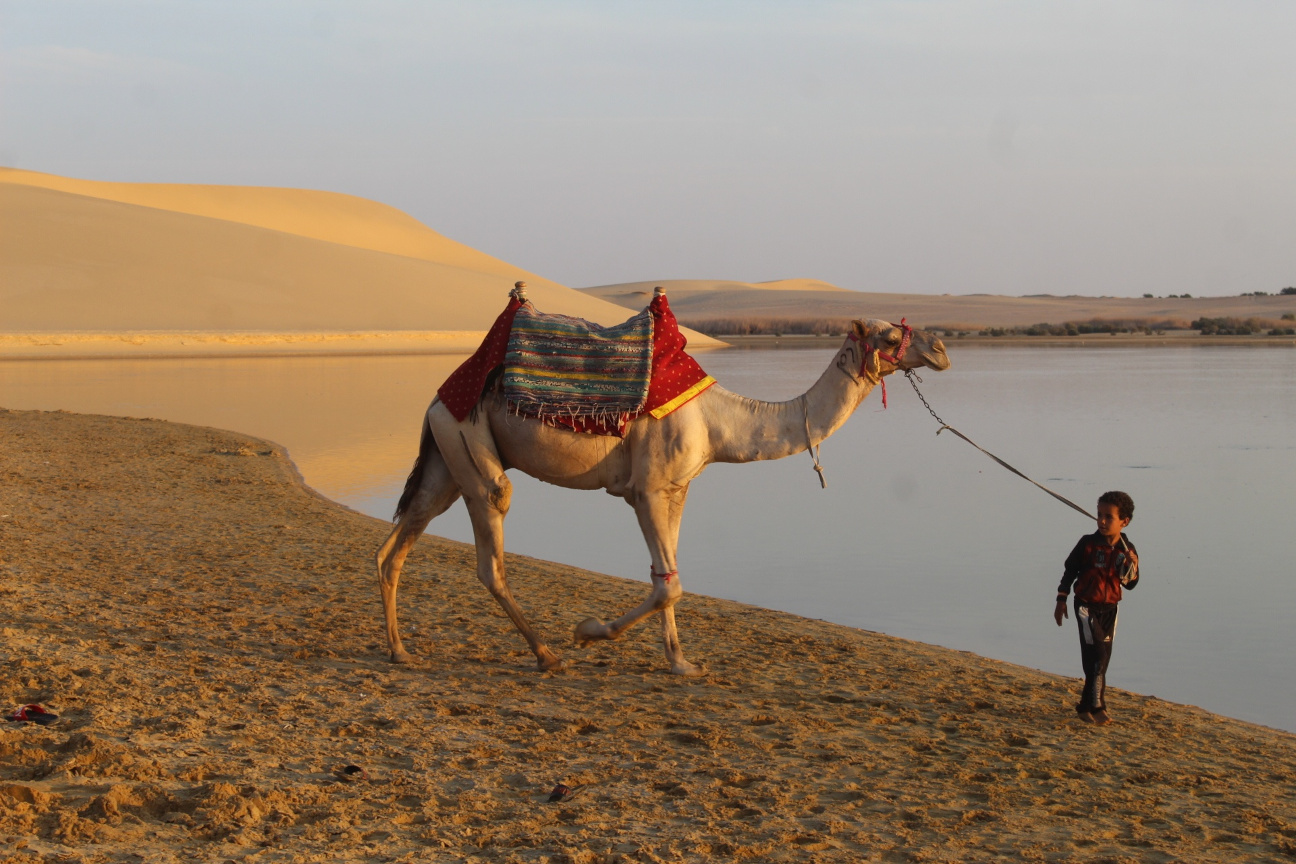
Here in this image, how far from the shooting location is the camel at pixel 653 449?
21.0 feet

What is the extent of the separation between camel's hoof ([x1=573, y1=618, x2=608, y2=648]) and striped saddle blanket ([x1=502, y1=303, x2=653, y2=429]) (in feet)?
3.23

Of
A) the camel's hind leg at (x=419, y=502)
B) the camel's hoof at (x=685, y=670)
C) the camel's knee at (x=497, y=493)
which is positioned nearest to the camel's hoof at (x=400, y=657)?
the camel's hind leg at (x=419, y=502)

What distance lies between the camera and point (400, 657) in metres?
6.54

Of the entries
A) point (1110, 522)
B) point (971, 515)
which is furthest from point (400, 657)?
point (971, 515)

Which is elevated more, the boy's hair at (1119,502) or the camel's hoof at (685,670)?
the boy's hair at (1119,502)

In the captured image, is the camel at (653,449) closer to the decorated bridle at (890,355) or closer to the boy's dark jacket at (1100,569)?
the decorated bridle at (890,355)

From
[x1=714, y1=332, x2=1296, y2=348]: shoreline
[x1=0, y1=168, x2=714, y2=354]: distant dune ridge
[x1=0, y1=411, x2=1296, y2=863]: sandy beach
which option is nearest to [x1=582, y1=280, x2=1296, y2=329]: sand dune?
[x1=714, y1=332, x2=1296, y2=348]: shoreline

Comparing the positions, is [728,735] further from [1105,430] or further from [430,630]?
[1105,430]

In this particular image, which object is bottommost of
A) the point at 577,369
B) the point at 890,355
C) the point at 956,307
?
the point at 577,369

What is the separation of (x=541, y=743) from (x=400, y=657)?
1.62 meters

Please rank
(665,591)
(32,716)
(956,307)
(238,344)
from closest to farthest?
(32,716)
(665,591)
(238,344)
(956,307)

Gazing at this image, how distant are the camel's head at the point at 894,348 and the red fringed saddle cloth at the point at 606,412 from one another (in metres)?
0.82

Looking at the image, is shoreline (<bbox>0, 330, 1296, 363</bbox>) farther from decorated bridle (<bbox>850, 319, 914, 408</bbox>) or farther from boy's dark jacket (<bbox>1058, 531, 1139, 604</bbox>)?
boy's dark jacket (<bbox>1058, 531, 1139, 604</bbox>)

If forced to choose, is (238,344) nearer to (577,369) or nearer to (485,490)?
(485,490)
